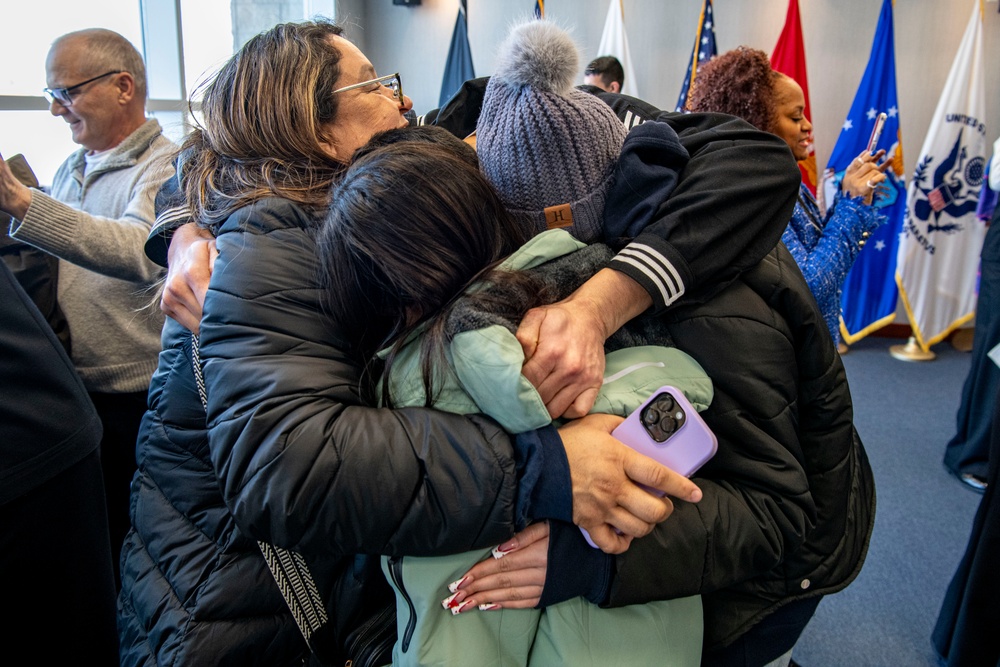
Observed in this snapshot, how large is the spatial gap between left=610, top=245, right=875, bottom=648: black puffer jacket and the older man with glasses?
161 centimetres

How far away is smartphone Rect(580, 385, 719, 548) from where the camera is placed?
0.80 metres

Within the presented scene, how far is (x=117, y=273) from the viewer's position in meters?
1.85

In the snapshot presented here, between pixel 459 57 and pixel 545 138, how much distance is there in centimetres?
490

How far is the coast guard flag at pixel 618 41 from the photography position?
16.8 feet

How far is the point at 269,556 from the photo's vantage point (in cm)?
94

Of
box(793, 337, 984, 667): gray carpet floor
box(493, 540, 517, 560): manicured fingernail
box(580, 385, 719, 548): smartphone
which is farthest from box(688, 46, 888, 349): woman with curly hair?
box(493, 540, 517, 560): manicured fingernail

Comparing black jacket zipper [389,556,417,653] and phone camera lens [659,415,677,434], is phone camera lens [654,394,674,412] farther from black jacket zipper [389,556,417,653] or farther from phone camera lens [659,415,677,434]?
black jacket zipper [389,556,417,653]

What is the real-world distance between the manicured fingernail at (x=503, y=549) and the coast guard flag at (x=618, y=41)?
481 cm

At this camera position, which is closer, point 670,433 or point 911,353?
point 670,433

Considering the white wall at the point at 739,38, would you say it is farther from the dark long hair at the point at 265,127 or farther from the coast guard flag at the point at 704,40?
the dark long hair at the point at 265,127

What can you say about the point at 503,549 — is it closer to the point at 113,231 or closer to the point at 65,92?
the point at 113,231

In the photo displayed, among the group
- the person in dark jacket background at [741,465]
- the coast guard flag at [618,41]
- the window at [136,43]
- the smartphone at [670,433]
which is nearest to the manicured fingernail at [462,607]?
the person in dark jacket background at [741,465]

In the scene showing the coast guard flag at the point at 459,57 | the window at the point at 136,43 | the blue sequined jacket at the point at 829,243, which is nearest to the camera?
the blue sequined jacket at the point at 829,243

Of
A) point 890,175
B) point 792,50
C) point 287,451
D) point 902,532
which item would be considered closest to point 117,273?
point 287,451
